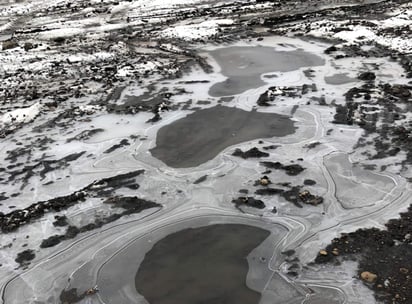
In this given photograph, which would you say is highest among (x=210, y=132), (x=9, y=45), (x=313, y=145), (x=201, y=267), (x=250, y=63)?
(x=9, y=45)

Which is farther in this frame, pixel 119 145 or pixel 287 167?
pixel 119 145

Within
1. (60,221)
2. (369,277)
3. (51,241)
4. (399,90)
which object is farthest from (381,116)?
(51,241)

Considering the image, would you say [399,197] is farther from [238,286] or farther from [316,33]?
[316,33]

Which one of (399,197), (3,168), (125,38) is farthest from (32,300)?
(125,38)

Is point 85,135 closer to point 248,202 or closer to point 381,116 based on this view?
point 248,202

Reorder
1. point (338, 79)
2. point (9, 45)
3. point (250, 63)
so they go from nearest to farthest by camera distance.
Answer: point (338, 79), point (250, 63), point (9, 45)

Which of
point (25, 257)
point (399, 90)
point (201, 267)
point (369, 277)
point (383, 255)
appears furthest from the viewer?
point (399, 90)

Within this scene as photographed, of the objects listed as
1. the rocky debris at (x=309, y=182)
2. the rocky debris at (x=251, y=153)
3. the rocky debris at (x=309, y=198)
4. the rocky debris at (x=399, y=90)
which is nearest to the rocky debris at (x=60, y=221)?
the rocky debris at (x=251, y=153)
